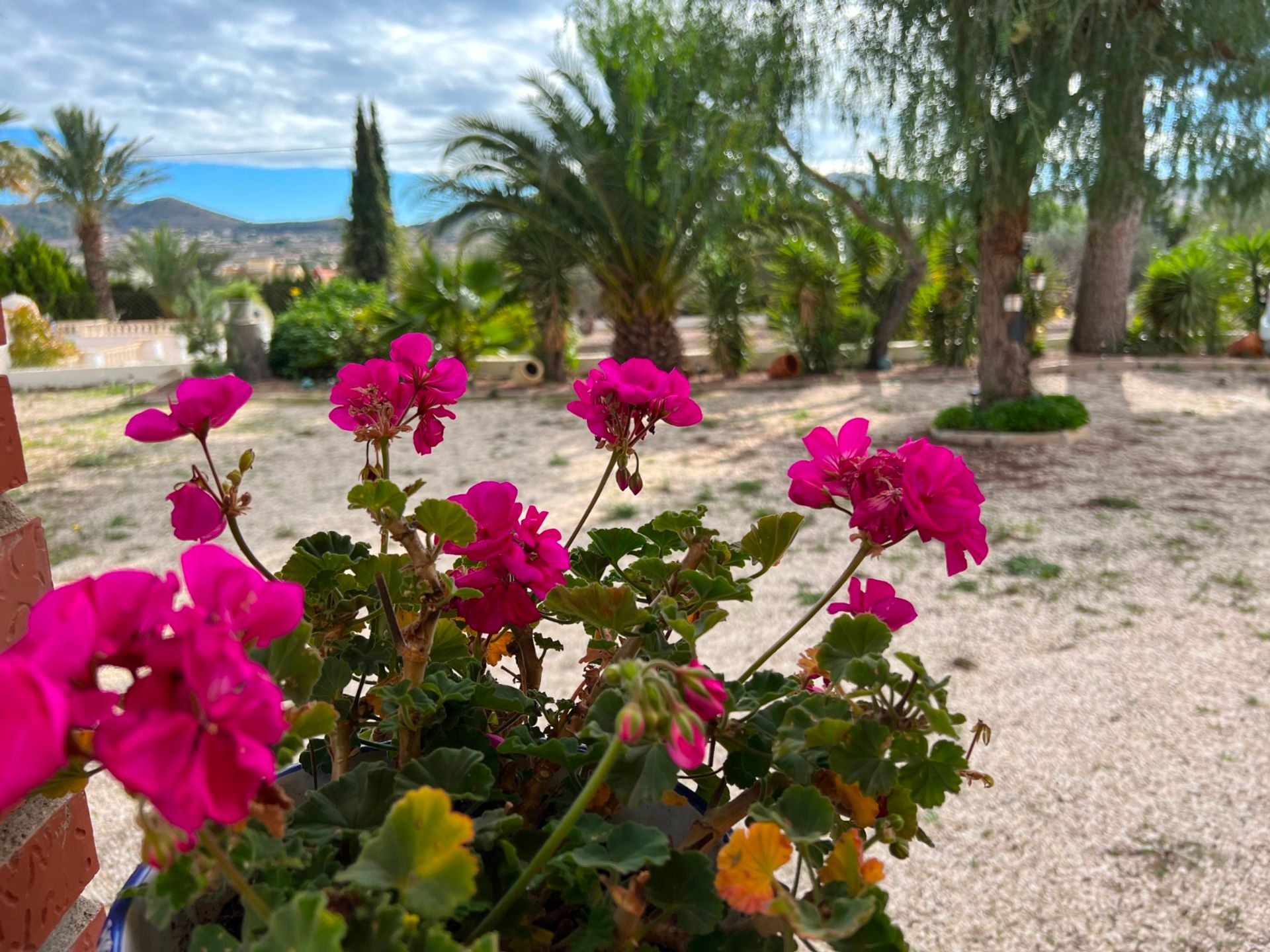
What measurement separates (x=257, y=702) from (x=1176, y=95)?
24.0ft

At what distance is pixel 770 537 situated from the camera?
2.12 ft

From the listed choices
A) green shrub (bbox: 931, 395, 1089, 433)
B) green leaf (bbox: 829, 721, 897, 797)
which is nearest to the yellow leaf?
green leaf (bbox: 829, 721, 897, 797)

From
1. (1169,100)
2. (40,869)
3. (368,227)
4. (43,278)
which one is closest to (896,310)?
(1169,100)

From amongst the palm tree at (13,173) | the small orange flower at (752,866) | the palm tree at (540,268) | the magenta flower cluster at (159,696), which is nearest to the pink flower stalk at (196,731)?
the magenta flower cluster at (159,696)

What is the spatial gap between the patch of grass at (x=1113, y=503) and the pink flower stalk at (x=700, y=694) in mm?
5397

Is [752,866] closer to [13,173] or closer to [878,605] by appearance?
[878,605]

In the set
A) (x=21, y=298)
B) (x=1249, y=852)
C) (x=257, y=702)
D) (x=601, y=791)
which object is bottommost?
(x=1249, y=852)

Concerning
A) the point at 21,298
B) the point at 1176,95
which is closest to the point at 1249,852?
the point at 1176,95

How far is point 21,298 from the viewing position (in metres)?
15.3

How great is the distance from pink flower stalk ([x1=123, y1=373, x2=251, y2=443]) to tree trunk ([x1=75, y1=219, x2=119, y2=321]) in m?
25.7

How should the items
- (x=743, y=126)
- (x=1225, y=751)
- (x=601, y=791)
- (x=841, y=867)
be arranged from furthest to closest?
(x=743, y=126) → (x=1225, y=751) → (x=601, y=791) → (x=841, y=867)

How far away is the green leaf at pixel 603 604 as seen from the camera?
589 mm

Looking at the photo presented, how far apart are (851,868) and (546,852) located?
0.15 meters

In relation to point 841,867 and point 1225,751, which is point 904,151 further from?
point 841,867
